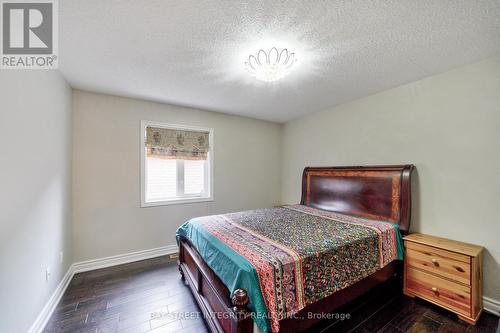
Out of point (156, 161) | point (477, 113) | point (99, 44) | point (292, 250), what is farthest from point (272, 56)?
point (156, 161)

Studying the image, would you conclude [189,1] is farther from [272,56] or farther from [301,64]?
[301,64]

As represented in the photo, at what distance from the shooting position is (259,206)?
432 centimetres

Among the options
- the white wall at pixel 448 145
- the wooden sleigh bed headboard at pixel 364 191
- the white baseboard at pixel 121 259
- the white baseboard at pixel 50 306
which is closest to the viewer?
the white baseboard at pixel 50 306

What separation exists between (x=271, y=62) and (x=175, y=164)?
2403 millimetres

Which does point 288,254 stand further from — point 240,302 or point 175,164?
point 175,164

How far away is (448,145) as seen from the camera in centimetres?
223

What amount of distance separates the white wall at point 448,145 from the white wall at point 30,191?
146 inches

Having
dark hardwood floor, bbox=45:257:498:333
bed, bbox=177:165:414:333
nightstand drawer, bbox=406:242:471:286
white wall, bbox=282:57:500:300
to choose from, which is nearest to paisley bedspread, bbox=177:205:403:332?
bed, bbox=177:165:414:333

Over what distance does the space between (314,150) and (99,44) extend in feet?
11.0

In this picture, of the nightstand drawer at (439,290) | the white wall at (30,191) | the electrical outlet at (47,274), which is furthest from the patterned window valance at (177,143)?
the nightstand drawer at (439,290)

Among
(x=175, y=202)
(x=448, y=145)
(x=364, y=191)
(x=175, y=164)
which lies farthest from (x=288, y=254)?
(x=175, y=164)

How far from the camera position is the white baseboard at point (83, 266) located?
5.70ft

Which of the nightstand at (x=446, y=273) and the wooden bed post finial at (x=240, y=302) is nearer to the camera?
the wooden bed post finial at (x=240, y=302)

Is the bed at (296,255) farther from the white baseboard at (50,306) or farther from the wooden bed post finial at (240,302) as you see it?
the white baseboard at (50,306)
